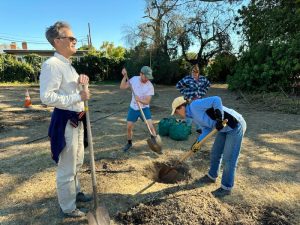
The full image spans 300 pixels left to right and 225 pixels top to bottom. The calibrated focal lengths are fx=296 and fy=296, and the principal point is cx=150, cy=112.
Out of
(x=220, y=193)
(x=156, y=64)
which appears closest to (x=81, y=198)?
(x=220, y=193)

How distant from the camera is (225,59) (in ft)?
74.1

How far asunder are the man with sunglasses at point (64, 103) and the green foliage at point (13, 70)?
23.4m

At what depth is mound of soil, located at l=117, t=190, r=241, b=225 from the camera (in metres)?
3.23

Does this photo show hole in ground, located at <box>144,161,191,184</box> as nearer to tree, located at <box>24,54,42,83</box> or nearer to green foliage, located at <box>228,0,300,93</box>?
green foliage, located at <box>228,0,300,93</box>

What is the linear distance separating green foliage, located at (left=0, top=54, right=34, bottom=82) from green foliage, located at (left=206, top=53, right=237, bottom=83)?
14843 millimetres

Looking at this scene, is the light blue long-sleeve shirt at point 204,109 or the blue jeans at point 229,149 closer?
the light blue long-sleeve shirt at point 204,109

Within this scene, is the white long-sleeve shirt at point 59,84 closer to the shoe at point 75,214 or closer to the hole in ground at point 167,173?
the shoe at point 75,214

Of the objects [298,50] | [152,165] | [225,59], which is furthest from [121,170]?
[225,59]

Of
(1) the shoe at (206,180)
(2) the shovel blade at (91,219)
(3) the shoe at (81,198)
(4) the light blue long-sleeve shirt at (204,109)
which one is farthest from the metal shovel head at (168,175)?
(2) the shovel blade at (91,219)

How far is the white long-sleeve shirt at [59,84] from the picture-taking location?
280 centimetres

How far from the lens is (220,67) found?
23797 millimetres

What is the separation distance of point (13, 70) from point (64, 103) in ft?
78.2

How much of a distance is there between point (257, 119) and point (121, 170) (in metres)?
5.47

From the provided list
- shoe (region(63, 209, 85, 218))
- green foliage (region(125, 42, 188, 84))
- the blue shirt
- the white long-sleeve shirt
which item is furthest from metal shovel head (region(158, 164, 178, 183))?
green foliage (region(125, 42, 188, 84))
